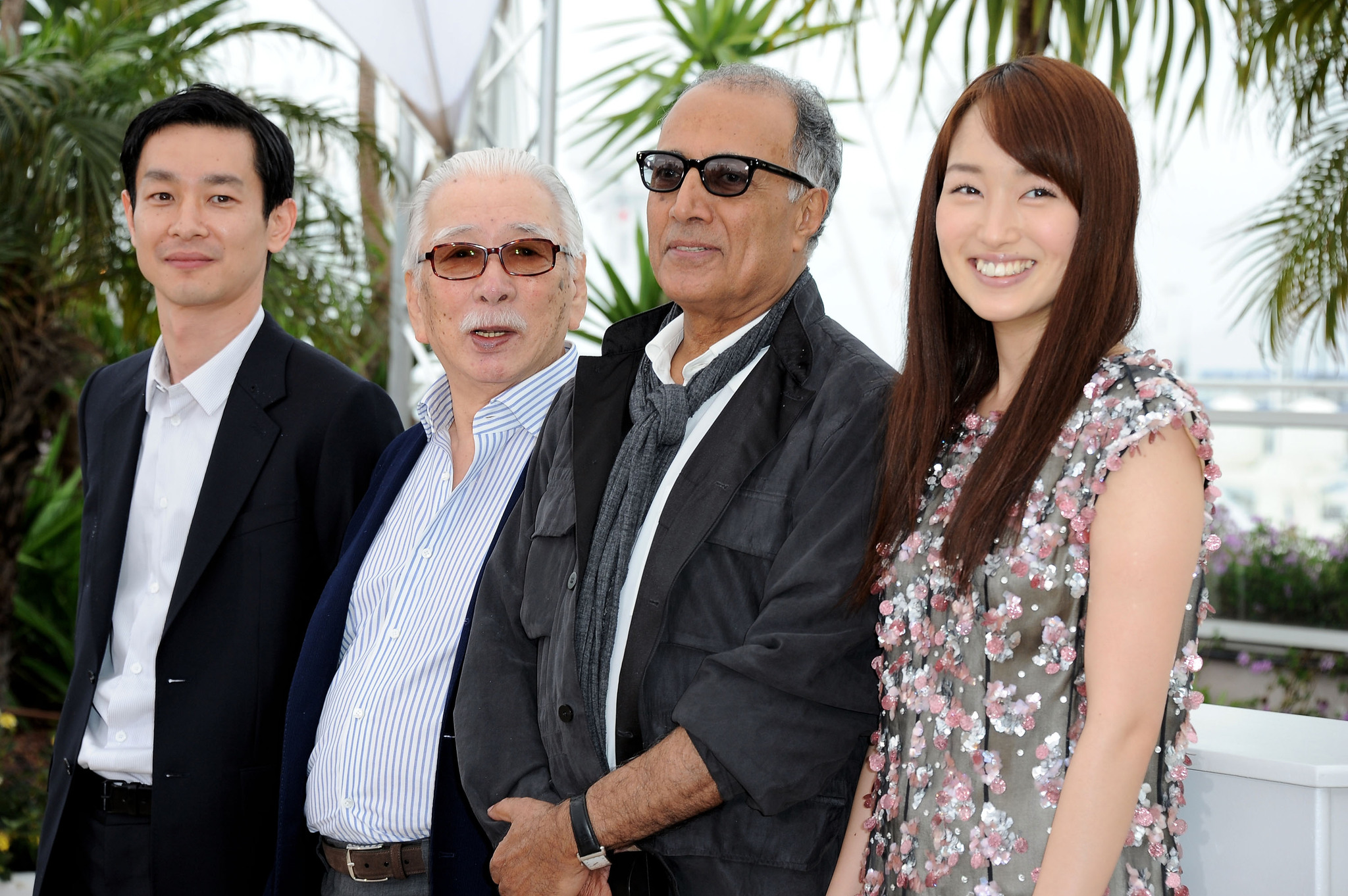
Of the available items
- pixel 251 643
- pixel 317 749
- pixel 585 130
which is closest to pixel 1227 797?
pixel 317 749

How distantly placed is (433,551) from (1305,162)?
4701mm

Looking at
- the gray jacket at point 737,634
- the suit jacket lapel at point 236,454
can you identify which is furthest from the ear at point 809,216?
the suit jacket lapel at point 236,454

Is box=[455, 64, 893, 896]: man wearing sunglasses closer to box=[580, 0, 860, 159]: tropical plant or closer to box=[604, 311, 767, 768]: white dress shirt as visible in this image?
box=[604, 311, 767, 768]: white dress shirt

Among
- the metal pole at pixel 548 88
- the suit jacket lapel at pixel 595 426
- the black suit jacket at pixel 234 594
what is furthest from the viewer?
the metal pole at pixel 548 88

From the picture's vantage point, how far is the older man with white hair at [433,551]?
1.98 m

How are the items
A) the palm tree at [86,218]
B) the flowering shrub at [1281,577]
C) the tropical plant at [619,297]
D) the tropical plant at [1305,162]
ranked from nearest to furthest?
the palm tree at [86,218]
the tropical plant at [1305,162]
the flowering shrub at [1281,577]
the tropical plant at [619,297]

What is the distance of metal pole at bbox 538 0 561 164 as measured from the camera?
16.6 feet

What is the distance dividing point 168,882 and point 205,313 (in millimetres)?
1160

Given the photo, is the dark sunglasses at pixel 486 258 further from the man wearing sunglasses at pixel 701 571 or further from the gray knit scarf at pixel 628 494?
the gray knit scarf at pixel 628 494

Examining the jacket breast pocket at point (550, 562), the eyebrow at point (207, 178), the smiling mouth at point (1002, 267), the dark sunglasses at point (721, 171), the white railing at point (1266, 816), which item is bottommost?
the white railing at point (1266, 816)

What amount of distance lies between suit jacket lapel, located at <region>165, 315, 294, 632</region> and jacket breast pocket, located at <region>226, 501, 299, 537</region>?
18 millimetres

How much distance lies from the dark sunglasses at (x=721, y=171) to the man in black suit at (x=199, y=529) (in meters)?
0.93

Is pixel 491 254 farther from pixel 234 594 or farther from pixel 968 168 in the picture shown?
pixel 968 168

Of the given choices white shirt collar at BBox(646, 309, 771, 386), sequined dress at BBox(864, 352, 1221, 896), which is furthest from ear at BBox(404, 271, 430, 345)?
sequined dress at BBox(864, 352, 1221, 896)
